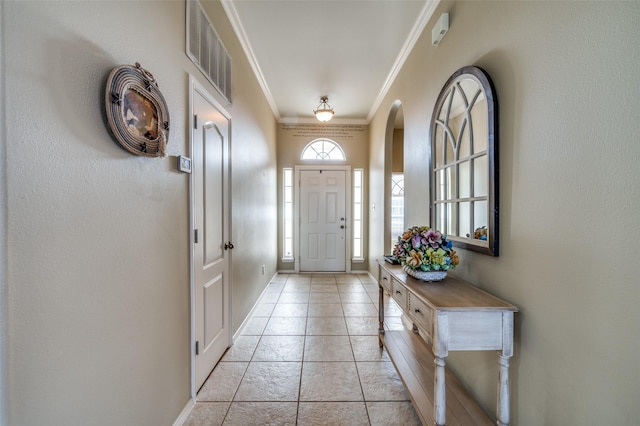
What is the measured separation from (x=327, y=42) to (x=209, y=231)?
2186 mm

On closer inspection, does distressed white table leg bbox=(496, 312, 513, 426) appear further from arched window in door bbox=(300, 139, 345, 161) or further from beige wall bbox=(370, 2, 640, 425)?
arched window in door bbox=(300, 139, 345, 161)

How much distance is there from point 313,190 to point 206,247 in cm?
323

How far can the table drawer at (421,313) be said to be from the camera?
1.25m

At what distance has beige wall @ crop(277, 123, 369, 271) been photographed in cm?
495

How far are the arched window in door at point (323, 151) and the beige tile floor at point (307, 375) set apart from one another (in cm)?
283

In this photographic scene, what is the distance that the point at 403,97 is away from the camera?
9.59 ft

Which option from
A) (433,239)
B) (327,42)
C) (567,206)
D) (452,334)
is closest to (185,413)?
(452,334)

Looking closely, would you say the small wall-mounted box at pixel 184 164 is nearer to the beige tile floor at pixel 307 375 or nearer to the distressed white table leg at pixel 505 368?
the beige tile floor at pixel 307 375

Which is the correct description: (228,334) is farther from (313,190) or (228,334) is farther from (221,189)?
(313,190)

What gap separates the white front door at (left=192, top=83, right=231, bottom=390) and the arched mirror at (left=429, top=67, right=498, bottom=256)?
5.56 ft

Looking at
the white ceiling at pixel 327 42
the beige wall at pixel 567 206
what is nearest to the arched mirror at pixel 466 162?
the beige wall at pixel 567 206

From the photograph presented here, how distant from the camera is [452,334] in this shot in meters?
1.19

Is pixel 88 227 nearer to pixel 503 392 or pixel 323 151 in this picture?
pixel 503 392

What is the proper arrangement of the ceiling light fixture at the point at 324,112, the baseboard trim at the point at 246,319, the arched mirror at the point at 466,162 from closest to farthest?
the arched mirror at the point at 466,162, the baseboard trim at the point at 246,319, the ceiling light fixture at the point at 324,112
